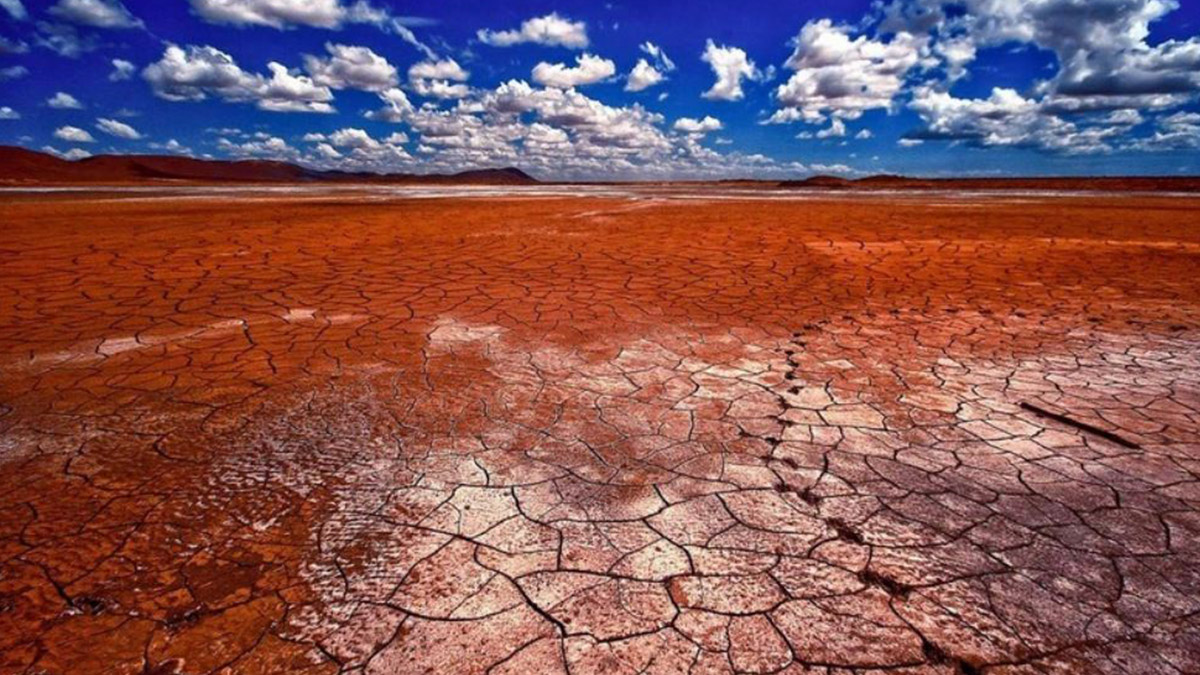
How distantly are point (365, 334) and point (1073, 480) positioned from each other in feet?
14.7

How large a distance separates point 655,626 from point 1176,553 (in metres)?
1.89

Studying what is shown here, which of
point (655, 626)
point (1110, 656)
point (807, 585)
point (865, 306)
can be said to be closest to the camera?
point (1110, 656)

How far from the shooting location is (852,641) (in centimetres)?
161

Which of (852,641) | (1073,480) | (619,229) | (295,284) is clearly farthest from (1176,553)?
(619,229)

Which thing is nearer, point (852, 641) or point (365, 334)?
point (852, 641)

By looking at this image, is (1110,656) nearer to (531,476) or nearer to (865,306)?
(531,476)

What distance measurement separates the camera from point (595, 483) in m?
2.42

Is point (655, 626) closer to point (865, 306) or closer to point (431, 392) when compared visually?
point (431, 392)

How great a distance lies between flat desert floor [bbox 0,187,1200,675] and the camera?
1.62 m

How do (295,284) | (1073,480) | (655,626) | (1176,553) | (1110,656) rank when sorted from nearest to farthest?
(1110,656) → (655,626) → (1176,553) → (1073,480) → (295,284)

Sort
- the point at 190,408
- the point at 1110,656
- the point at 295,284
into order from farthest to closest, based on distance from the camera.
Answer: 1. the point at 295,284
2. the point at 190,408
3. the point at 1110,656

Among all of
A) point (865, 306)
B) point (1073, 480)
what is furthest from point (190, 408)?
point (865, 306)

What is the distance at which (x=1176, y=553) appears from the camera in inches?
76.7

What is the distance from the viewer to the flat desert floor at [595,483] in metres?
1.62
